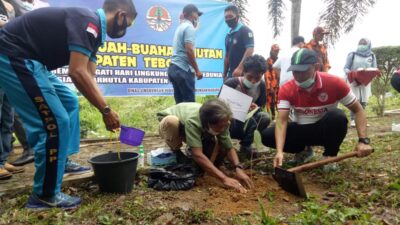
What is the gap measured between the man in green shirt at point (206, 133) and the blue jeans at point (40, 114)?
1023 millimetres

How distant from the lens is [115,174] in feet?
8.41

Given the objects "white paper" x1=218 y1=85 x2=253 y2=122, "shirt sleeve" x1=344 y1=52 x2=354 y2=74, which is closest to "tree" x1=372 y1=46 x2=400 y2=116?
"shirt sleeve" x1=344 y1=52 x2=354 y2=74

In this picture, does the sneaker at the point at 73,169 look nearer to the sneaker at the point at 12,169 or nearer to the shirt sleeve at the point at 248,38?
the sneaker at the point at 12,169

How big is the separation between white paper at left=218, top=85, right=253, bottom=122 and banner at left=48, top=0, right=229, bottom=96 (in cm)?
244

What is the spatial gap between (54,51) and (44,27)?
0.17 m

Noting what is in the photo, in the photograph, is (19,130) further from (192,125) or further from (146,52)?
(146,52)

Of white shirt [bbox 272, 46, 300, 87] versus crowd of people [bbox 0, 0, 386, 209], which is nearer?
crowd of people [bbox 0, 0, 386, 209]

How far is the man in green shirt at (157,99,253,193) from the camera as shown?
2762 millimetres

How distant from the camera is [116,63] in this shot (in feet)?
17.9

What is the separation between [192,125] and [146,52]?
324 cm

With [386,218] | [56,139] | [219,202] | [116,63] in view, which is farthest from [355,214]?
[116,63]

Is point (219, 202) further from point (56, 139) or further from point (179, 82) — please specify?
point (179, 82)

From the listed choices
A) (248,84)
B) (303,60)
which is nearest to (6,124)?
(248,84)

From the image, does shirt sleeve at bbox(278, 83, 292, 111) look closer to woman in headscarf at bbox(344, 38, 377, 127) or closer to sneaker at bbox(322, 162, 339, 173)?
sneaker at bbox(322, 162, 339, 173)
